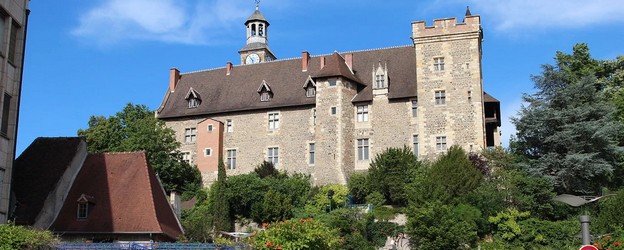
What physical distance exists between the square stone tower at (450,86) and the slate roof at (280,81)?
1.44 meters

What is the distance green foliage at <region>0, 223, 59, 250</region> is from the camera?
17.2 meters

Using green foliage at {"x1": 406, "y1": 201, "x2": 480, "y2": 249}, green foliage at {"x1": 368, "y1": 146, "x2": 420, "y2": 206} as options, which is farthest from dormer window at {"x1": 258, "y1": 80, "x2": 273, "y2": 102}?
green foliage at {"x1": 406, "y1": 201, "x2": 480, "y2": 249}

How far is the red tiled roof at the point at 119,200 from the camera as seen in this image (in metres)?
26.9

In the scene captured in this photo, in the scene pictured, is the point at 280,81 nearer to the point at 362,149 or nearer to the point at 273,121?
the point at 273,121

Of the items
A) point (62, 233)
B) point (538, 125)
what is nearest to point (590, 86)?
point (538, 125)

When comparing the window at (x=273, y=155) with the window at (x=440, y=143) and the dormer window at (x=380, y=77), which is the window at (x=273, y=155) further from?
the window at (x=440, y=143)

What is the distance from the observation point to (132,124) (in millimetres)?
44438

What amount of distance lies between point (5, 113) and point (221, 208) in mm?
17745

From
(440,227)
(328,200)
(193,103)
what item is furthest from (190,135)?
(440,227)

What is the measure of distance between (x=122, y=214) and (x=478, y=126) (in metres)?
21.7

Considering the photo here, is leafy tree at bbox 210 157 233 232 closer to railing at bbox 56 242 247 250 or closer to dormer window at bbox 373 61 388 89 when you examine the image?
dormer window at bbox 373 61 388 89

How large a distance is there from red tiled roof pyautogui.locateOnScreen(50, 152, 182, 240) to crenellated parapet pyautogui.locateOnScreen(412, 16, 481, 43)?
2024 centimetres

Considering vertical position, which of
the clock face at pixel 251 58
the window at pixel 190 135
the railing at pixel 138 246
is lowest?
the railing at pixel 138 246

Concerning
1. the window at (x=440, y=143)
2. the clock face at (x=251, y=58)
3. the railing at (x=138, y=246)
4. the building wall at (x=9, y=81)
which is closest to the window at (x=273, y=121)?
the window at (x=440, y=143)
